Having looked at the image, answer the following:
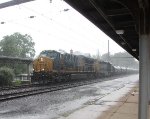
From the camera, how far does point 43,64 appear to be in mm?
30703

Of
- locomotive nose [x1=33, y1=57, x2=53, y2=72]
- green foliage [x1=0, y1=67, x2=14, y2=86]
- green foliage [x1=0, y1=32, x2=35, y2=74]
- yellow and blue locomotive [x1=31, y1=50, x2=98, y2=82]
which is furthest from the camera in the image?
green foliage [x1=0, y1=32, x2=35, y2=74]

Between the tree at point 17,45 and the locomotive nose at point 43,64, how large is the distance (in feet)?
171

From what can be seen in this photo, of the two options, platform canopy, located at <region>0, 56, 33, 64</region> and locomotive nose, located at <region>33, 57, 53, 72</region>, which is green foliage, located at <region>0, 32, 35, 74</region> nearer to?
platform canopy, located at <region>0, 56, 33, 64</region>

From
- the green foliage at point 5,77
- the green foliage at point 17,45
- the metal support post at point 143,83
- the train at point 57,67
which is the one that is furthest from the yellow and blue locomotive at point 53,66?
the green foliage at point 17,45

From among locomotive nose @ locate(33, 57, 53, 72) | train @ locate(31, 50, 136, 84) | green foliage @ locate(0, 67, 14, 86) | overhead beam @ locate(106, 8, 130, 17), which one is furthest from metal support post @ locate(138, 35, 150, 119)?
locomotive nose @ locate(33, 57, 53, 72)

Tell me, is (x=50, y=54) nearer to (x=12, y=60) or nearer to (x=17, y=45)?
(x=12, y=60)

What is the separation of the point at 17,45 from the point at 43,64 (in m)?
70.7

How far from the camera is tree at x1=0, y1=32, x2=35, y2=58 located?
83.3 m

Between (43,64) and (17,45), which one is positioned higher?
(17,45)

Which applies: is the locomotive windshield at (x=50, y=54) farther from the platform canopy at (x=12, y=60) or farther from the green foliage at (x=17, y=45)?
the green foliage at (x=17, y=45)

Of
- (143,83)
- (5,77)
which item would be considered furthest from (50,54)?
(143,83)

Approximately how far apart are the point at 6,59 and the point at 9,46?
5315 centimetres

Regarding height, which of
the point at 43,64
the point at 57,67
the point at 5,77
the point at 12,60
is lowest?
the point at 5,77

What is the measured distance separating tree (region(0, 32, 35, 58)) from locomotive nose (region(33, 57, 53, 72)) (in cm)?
5203
